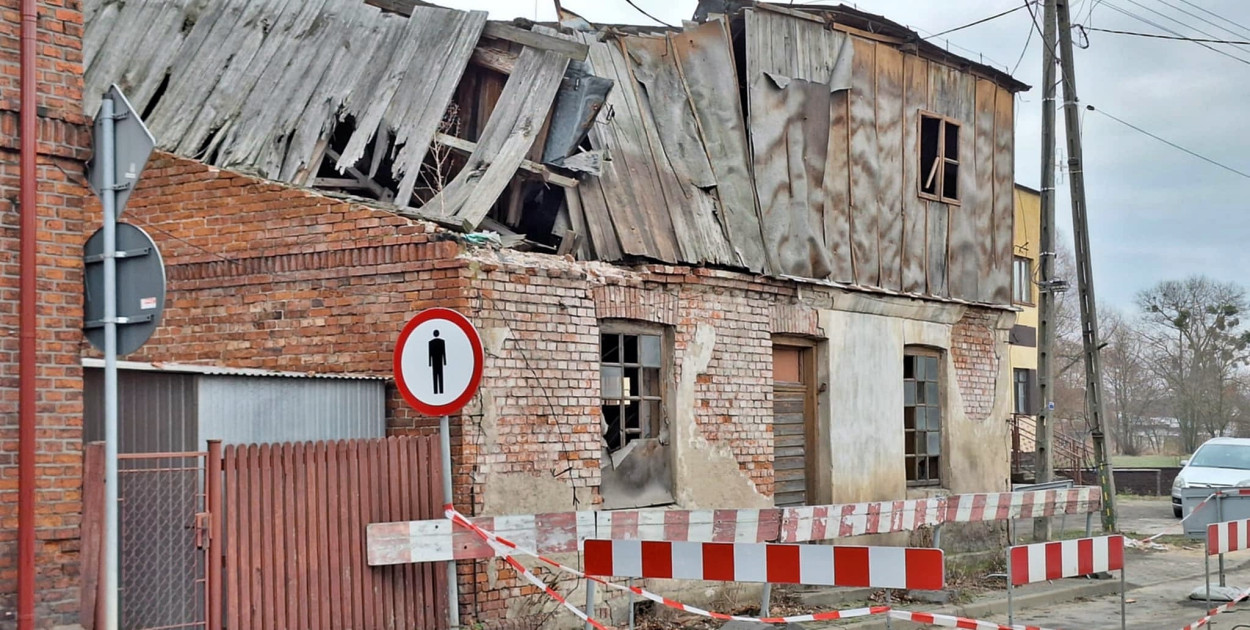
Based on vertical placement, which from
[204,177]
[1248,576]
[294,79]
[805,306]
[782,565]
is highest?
[294,79]

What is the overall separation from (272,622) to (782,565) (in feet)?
10.7

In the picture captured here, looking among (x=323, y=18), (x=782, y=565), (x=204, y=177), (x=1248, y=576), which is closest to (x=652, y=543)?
(x=782, y=565)

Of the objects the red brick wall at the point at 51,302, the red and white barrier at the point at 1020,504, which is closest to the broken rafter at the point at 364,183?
the red brick wall at the point at 51,302

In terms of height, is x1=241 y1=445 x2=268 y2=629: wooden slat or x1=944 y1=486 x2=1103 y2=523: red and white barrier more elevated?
x1=241 y1=445 x2=268 y2=629: wooden slat

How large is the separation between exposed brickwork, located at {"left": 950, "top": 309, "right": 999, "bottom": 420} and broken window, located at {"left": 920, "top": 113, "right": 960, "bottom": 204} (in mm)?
1710

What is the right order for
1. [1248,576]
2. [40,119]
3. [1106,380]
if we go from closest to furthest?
1. [40,119]
2. [1248,576]
3. [1106,380]

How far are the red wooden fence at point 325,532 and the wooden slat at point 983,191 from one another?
33.5 ft

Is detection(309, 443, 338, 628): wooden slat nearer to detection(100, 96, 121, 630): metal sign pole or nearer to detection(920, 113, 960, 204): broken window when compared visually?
detection(100, 96, 121, 630): metal sign pole

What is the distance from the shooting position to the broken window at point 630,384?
12258mm

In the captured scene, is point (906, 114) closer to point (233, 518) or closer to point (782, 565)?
point (782, 565)

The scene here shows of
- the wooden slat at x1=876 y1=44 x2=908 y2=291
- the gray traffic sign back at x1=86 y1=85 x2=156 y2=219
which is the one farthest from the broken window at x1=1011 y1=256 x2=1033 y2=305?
the gray traffic sign back at x1=86 y1=85 x2=156 y2=219

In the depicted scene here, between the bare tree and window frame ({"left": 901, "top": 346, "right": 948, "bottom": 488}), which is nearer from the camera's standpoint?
window frame ({"left": 901, "top": 346, "right": 948, "bottom": 488})

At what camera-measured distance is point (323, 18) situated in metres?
12.6

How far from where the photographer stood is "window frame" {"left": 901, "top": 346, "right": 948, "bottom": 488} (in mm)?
16750
